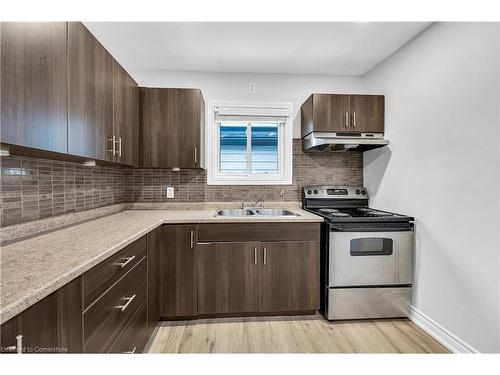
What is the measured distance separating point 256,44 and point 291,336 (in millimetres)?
2424

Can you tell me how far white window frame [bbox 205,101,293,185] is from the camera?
2822 mm

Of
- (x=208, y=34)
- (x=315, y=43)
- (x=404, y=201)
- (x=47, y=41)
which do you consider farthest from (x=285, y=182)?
(x=47, y=41)

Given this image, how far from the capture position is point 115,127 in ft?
5.98

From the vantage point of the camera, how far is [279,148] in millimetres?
2955

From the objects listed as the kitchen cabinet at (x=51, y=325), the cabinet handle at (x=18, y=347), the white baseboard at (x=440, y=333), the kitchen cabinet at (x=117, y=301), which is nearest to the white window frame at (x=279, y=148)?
the kitchen cabinet at (x=117, y=301)

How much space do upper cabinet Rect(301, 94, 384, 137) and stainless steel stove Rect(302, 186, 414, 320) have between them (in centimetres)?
90

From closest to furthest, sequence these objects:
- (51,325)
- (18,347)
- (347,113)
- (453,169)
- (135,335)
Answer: (18,347) < (51,325) < (135,335) < (453,169) < (347,113)

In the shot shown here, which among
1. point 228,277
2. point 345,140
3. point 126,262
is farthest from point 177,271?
point 345,140

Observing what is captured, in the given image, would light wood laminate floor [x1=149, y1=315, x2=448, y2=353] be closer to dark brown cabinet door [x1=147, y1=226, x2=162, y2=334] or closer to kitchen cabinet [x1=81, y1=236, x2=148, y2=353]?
dark brown cabinet door [x1=147, y1=226, x2=162, y2=334]

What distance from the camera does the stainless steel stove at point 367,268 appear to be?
7.02 ft

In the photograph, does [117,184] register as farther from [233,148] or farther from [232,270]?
[232,270]

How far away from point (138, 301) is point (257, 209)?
1.48m

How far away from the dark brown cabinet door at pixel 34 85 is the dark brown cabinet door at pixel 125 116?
Result: 64 cm
